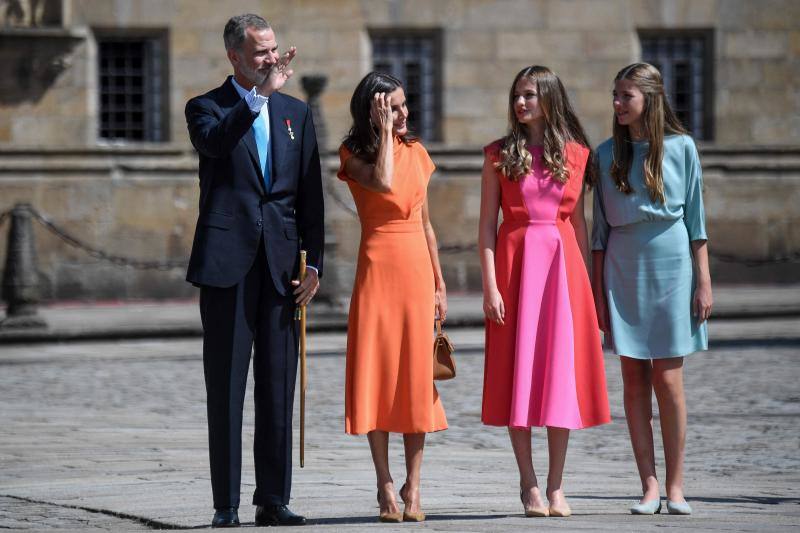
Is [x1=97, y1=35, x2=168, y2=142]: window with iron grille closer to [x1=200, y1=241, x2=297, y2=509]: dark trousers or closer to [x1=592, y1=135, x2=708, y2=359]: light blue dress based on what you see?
[x1=592, y1=135, x2=708, y2=359]: light blue dress

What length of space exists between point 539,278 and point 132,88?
1577 cm

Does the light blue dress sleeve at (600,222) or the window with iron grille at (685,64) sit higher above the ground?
the window with iron grille at (685,64)

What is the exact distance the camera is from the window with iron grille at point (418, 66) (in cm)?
2256

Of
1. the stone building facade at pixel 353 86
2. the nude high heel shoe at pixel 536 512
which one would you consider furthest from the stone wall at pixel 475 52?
the nude high heel shoe at pixel 536 512

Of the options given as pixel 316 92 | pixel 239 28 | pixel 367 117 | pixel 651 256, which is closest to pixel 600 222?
pixel 651 256

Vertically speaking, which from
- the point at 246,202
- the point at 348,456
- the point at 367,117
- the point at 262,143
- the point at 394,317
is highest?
the point at 367,117

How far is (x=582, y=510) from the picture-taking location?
7.09 meters

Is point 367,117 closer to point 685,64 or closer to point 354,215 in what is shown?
point 354,215

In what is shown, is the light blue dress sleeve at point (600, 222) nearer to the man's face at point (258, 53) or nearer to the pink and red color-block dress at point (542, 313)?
the pink and red color-block dress at point (542, 313)

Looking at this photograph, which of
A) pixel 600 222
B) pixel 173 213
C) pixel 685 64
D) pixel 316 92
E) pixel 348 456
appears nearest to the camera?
pixel 600 222

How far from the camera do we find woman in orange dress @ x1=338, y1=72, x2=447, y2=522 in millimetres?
6918

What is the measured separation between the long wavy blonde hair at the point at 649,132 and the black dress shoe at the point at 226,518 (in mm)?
1947

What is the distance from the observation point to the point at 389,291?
699 cm

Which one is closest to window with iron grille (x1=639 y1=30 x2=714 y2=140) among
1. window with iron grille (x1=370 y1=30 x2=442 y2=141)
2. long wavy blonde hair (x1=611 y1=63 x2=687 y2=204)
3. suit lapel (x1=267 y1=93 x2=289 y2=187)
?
window with iron grille (x1=370 y1=30 x2=442 y2=141)
